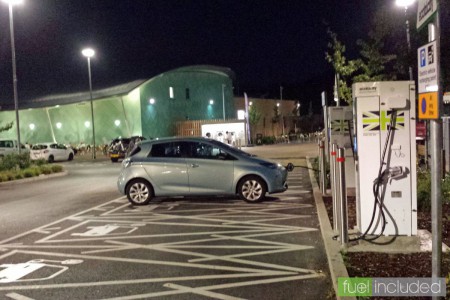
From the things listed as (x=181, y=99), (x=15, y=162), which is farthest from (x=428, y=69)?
(x=181, y=99)

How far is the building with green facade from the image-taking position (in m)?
49.6

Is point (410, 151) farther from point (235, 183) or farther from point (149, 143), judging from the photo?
point (149, 143)

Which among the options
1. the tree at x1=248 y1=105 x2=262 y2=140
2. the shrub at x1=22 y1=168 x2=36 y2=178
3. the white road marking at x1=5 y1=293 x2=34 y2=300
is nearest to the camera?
the white road marking at x1=5 y1=293 x2=34 y2=300

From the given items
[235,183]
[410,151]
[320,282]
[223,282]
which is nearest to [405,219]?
[410,151]

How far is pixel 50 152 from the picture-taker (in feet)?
122

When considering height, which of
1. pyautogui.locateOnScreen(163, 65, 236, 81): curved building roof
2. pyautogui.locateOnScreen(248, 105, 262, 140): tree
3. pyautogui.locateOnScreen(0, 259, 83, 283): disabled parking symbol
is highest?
pyautogui.locateOnScreen(163, 65, 236, 81): curved building roof

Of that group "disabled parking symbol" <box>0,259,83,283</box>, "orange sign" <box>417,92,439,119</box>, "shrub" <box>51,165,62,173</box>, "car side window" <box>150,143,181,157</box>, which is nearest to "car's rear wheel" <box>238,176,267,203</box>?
"car side window" <box>150,143,181,157</box>

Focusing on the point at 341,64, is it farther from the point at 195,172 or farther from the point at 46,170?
the point at 46,170

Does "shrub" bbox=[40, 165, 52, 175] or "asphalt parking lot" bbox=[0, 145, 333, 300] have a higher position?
"shrub" bbox=[40, 165, 52, 175]

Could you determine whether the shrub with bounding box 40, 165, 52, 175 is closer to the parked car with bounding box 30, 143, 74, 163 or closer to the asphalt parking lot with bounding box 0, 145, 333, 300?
the parked car with bounding box 30, 143, 74, 163

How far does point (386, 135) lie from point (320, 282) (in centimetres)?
236

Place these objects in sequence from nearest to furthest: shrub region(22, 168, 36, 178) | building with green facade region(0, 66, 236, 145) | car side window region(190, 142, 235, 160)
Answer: car side window region(190, 142, 235, 160)
shrub region(22, 168, 36, 178)
building with green facade region(0, 66, 236, 145)

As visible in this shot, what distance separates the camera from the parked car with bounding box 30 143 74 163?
36047 mm

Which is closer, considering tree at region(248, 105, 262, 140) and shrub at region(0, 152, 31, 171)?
shrub at region(0, 152, 31, 171)
